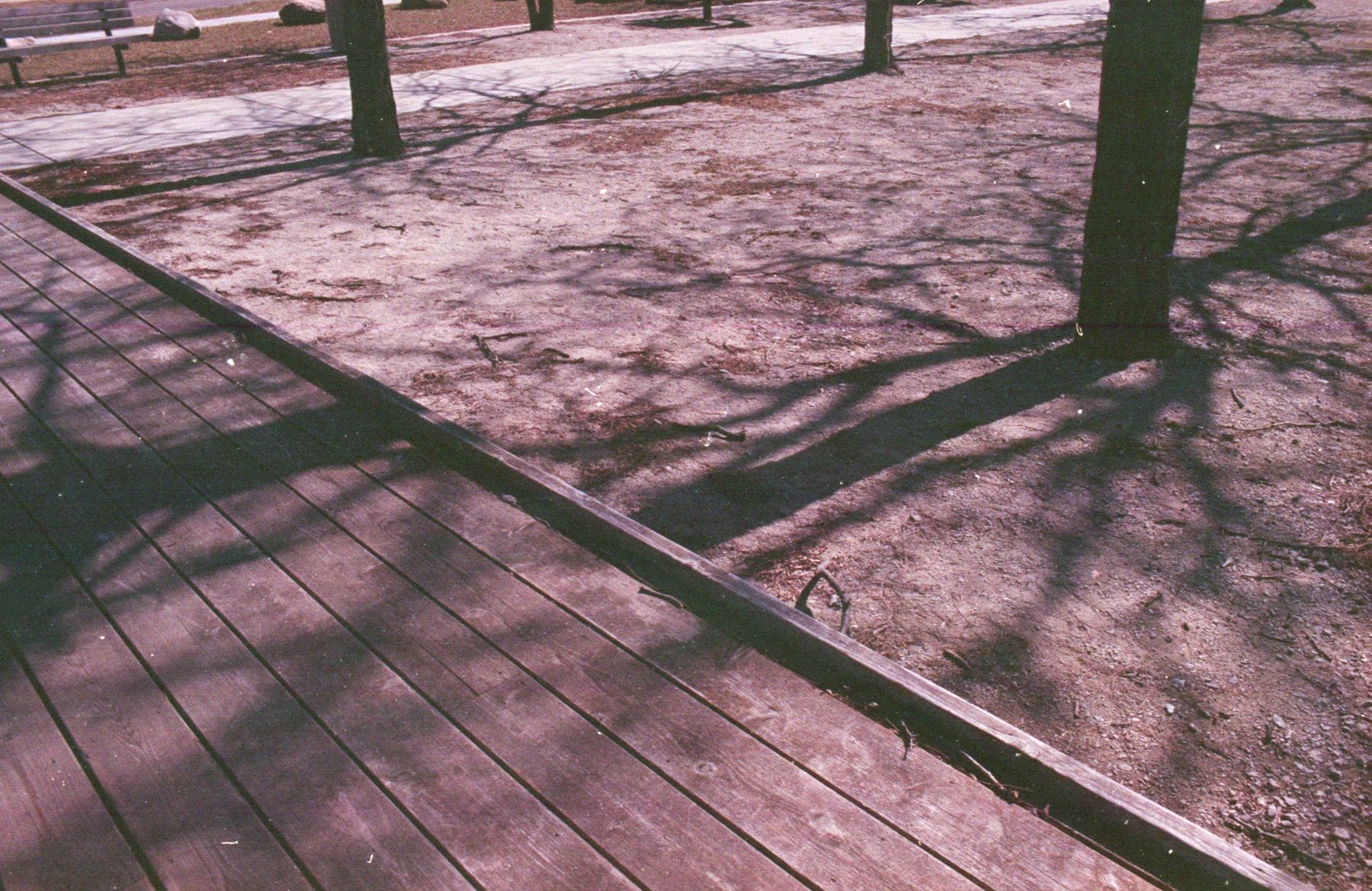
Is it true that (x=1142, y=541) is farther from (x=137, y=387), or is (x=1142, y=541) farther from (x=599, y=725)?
(x=137, y=387)

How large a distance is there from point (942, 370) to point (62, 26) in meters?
15.2

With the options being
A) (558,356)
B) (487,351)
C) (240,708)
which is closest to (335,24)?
(487,351)

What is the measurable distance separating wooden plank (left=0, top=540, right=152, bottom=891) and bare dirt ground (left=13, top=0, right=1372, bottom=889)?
6.00 feet

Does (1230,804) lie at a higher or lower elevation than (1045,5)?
lower

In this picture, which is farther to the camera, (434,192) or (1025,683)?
(434,192)

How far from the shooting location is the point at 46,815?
2330mm

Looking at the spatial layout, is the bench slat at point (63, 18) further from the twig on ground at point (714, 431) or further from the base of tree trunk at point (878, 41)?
the twig on ground at point (714, 431)

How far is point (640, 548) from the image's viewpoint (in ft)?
10.7

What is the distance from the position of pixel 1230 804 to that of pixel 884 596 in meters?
1.10

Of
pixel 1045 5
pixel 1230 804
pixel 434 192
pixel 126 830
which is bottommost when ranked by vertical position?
pixel 1230 804

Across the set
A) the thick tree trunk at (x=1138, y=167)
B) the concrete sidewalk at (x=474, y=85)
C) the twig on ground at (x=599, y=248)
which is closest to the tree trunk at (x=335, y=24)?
the concrete sidewalk at (x=474, y=85)

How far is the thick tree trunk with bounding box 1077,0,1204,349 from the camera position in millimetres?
4398

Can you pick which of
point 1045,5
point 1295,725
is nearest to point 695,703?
point 1295,725

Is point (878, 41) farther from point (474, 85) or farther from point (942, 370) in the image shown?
point (942, 370)
